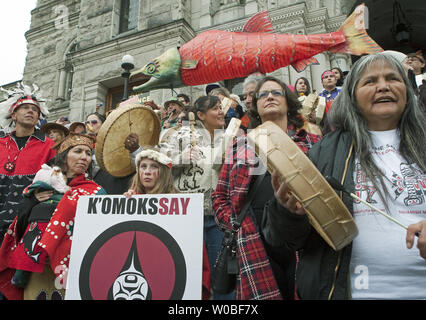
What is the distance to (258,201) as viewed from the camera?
6.77 feet

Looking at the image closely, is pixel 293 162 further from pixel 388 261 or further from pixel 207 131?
pixel 207 131

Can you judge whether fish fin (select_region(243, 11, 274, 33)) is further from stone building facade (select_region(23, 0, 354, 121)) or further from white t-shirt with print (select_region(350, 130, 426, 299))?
white t-shirt with print (select_region(350, 130, 426, 299))

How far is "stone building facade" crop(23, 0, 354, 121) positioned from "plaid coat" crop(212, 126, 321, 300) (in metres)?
5.84

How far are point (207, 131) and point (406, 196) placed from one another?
80.0 inches

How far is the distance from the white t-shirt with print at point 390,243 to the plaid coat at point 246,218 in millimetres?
642

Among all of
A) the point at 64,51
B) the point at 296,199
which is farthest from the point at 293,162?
the point at 64,51

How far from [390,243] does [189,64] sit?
3.78 meters

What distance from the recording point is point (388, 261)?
127cm

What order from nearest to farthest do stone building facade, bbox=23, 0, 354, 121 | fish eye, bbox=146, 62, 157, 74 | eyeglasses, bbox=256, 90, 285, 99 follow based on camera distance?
eyeglasses, bbox=256, 90, 285, 99 < fish eye, bbox=146, 62, 157, 74 < stone building facade, bbox=23, 0, 354, 121

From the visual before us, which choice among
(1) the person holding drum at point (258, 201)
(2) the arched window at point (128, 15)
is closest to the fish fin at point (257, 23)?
(1) the person holding drum at point (258, 201)

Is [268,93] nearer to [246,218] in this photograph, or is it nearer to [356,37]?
[246,218]

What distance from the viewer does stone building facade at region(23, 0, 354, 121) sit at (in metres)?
7.89

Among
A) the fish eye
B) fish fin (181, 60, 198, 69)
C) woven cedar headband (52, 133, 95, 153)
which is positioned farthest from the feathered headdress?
fish fin (181, 60, 198, 69)

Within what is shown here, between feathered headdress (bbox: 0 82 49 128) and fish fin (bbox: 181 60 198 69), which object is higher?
fish fin (bbox: 181 60 198 69)
